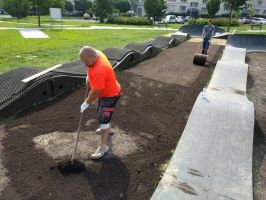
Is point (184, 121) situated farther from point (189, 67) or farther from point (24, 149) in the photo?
point (189, 67)

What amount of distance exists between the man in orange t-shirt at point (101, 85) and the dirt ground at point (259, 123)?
2.74 m

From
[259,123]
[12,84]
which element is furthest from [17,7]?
[259,123]

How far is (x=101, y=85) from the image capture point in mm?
4727

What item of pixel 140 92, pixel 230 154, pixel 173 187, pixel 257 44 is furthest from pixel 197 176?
pixel 257 44

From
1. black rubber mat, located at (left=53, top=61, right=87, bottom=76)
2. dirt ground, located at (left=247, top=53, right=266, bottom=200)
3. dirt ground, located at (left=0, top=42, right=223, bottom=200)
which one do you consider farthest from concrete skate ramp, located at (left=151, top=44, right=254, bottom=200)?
black rubber mat, located at (left=53, top=61, right=87, bottom=76)

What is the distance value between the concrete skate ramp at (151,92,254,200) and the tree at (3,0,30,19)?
44.5m

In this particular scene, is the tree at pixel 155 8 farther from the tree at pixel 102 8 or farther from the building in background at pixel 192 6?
the building in background at pixel 192 6

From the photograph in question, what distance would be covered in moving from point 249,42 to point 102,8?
28.1 meters

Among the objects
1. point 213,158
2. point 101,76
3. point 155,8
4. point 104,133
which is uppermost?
point 155,8

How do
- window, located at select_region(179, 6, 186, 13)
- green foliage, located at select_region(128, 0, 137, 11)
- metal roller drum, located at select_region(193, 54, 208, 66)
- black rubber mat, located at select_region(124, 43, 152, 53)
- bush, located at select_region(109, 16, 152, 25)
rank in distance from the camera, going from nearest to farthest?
metal roller drum, located at select_region(193, 54, 208, 66) → black rubber mat, located at select_region(124, 43, 152, 53) → bush, located at select_region(109, 16, 152, 25) → window, located at select_region(179, 6, 186, 13) → green foliage, located at select_region(128, 0, 137, 11)

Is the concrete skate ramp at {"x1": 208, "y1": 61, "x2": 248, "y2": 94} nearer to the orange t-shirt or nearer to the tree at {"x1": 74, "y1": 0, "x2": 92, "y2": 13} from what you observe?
the orange t-shirt

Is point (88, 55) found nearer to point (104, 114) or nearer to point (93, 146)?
point (104, 114)

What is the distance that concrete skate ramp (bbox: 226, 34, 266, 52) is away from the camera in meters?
20.1

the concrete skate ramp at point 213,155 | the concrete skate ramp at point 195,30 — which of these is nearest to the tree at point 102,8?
the concrete skate ramp at point 195,30
